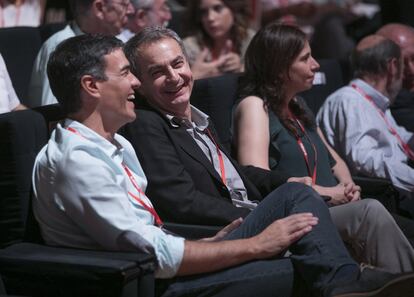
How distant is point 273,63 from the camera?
4.14 meters

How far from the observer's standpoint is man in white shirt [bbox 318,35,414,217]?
14.8 ft

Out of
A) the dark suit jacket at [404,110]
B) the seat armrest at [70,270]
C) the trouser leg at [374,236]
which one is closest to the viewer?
the seat armrest at [70,270]

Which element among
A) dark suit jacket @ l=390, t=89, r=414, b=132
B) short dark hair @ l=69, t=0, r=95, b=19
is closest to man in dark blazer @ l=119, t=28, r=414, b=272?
short dark hair @ l=69, t=0, r=95, b=19

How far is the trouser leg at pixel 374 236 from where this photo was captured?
3514 millimetres

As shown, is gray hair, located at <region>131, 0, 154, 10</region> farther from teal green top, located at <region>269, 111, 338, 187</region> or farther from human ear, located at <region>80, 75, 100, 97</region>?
human ear, located at <region>80, 75, 100, 97</region>

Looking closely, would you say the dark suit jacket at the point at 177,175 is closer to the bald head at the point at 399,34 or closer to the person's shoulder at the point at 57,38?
the person's shoulder at the point at 57,38

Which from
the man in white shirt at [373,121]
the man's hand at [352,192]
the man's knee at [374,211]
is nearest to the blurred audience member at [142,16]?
the man in white shirt at [373,121]

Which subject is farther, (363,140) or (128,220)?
(363,140)

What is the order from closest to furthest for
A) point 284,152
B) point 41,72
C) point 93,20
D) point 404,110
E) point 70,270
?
point 70,270, point 284,152, point 41,72, point 93,20, point 404,110

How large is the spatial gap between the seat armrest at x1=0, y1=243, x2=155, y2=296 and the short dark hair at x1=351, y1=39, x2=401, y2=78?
7.13 ft

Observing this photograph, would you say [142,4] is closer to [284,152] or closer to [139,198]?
[284,152]

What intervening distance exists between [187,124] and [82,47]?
64 cm

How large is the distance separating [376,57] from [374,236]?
1420 mm

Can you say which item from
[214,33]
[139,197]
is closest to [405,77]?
[214,33]
